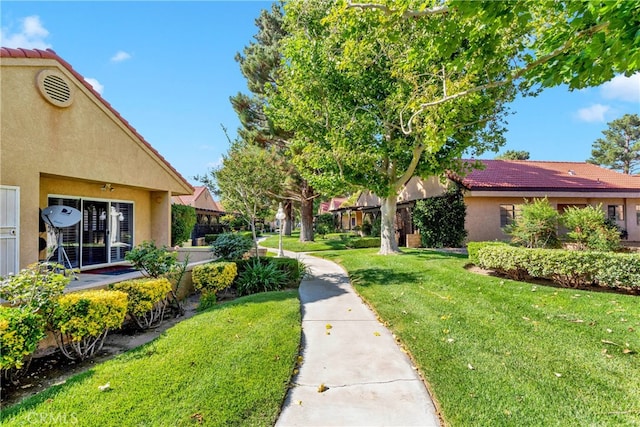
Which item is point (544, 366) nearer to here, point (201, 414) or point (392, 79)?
point (201, 414)

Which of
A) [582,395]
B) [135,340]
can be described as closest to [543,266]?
[582,395]

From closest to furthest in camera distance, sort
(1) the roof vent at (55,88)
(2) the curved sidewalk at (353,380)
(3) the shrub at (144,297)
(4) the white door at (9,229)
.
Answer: (2) the curved sidewalk at (353,380), (3) the shrub at (144,297), (4) the white door at (9,229), (1) the roof vent at (55,88)

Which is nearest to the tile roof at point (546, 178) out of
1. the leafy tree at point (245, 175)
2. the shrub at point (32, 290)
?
the leafy tree at point (245, 175)

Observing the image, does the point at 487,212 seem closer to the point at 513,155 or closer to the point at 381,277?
the point at 381,277

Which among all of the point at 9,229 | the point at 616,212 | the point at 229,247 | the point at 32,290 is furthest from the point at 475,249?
the point at 616,212

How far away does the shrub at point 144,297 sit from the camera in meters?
6.43

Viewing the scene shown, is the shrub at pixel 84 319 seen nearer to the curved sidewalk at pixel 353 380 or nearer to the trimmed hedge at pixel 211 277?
the trimmed hedge at pixel 211 277

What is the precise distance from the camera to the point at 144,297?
6.49m

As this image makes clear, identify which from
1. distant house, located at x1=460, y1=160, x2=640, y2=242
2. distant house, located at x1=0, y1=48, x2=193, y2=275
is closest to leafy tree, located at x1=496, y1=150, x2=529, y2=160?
distant house, located at x1=460, y1=160, x2=640, y2=242

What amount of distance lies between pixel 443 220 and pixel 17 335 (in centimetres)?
1864

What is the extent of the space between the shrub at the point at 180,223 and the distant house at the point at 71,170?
2743 millimetres

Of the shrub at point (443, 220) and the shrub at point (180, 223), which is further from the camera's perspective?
the shrub at point (443, 220)

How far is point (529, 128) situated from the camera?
16422 mm

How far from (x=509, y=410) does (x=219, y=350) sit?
3944 millimetres
